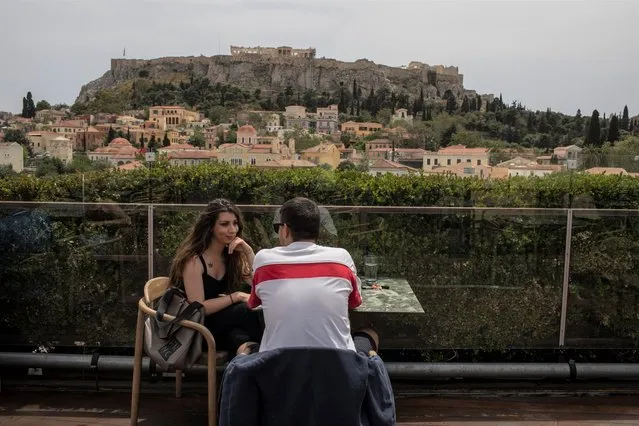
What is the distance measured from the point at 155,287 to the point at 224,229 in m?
0.36

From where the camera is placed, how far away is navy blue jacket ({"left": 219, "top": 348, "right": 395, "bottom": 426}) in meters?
1.73

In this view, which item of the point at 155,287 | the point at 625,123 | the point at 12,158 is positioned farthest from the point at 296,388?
the point at 625,123

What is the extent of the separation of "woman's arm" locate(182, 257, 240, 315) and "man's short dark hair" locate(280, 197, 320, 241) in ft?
1.68

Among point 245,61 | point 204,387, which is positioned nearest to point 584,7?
point 204,387

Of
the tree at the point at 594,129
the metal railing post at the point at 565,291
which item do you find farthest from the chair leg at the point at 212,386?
the tree at the point at 594,129

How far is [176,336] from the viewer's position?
92.4 inches

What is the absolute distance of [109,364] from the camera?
10.2 ft

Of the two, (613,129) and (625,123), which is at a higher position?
(625,123)

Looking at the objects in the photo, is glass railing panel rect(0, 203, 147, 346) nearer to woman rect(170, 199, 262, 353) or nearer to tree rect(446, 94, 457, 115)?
woman rect(170, 199, 262, 353)

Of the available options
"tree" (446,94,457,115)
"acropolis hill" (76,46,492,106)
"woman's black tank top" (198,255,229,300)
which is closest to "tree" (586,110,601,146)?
"woman's black tank top" (198,255,229,300)

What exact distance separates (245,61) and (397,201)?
4728 inches

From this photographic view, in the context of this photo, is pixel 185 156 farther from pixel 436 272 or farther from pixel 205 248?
pixel 205 248

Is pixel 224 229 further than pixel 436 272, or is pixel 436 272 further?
pixel 436 272

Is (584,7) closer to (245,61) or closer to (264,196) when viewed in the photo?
(264,196)
